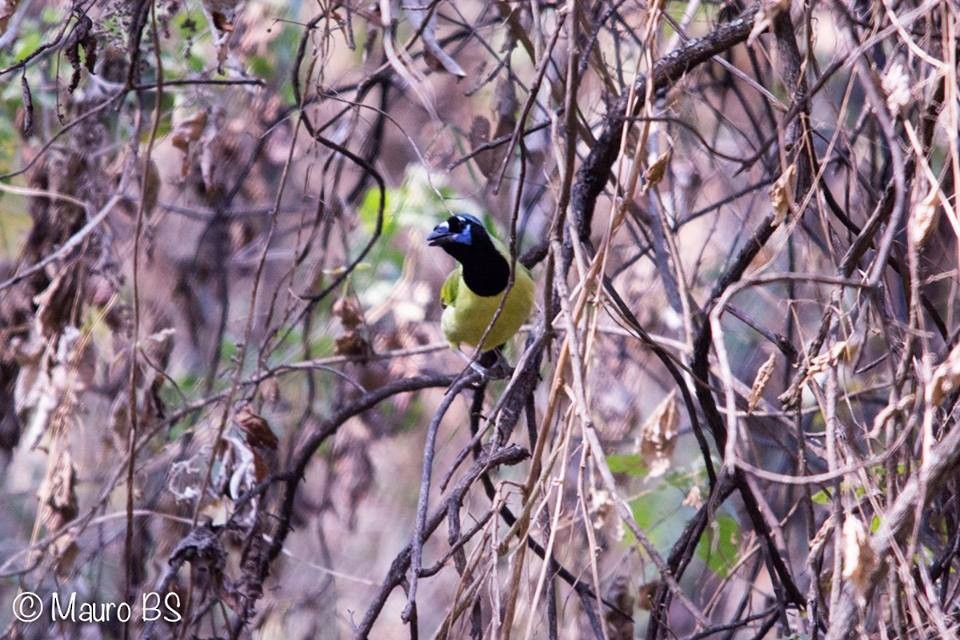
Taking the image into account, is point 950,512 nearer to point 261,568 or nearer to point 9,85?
point 261,568

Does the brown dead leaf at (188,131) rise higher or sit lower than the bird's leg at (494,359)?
higher

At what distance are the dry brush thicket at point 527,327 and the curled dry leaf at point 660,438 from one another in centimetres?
1

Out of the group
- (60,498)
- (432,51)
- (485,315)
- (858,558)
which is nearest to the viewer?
(858,558)

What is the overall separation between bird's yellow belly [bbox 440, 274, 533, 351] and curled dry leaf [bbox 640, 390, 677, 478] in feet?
3.68

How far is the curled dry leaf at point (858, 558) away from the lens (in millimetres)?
1599

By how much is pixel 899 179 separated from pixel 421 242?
3558 mm

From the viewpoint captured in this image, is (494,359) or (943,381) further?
(494,359)

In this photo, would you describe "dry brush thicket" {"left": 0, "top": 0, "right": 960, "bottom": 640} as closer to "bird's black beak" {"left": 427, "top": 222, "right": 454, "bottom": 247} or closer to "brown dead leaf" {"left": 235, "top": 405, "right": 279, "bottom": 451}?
"brown dead leaf" {"left": 235, "top": 405, "right": 279, "bottom": 451}

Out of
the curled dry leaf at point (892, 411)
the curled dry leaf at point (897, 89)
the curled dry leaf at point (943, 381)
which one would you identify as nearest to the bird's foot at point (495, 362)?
the curled dry leaf at point (892, 411)

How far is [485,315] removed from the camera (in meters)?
4.27

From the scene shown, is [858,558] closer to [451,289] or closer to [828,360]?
[828,360]

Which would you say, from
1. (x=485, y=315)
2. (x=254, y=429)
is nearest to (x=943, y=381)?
(x=254, y=429)

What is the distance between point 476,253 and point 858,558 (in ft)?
9.52

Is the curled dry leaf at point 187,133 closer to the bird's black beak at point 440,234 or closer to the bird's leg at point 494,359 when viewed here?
the bird's black beak at point 440,234
